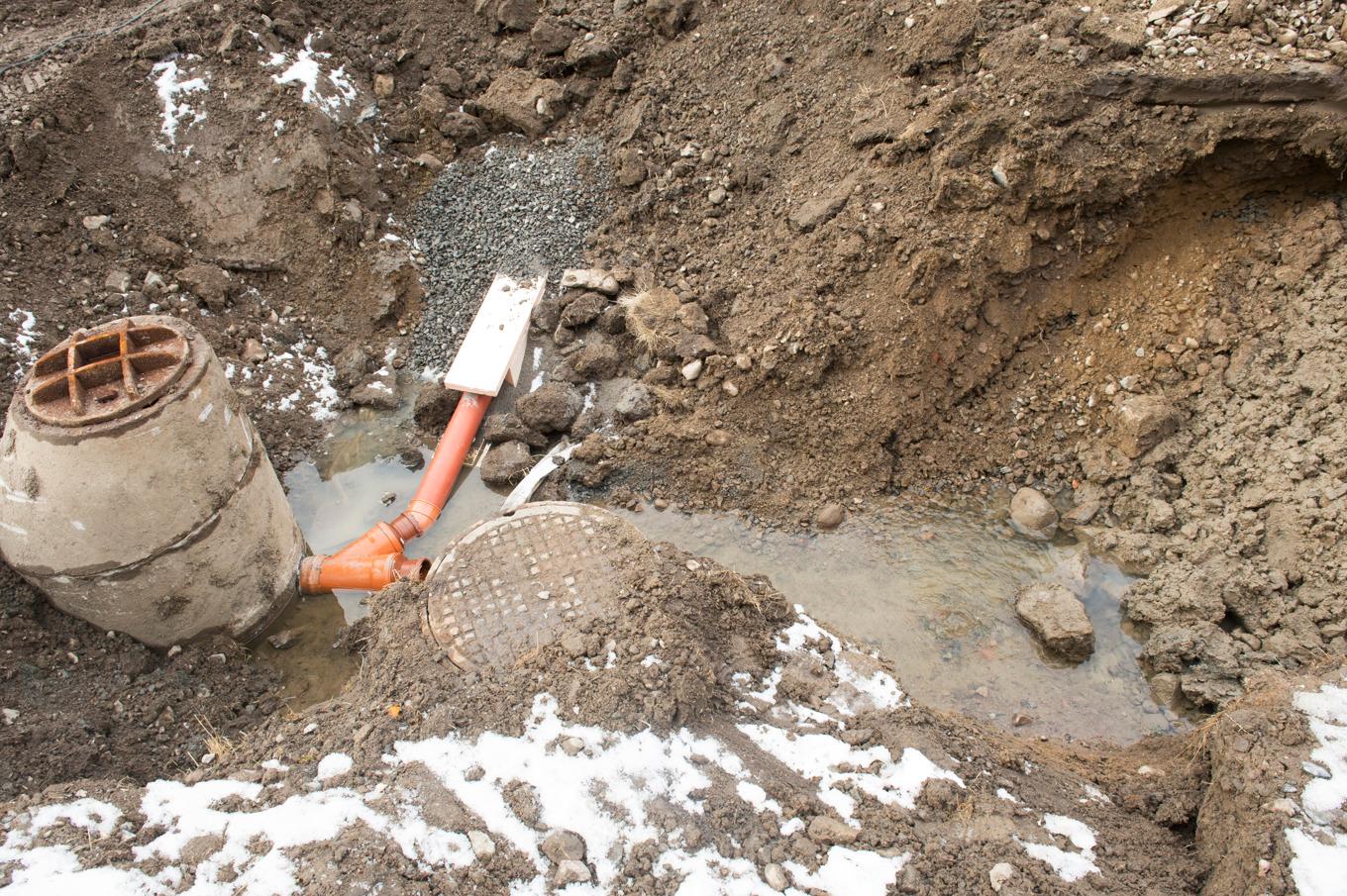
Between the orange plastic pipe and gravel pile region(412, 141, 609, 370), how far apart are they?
0.80 metres

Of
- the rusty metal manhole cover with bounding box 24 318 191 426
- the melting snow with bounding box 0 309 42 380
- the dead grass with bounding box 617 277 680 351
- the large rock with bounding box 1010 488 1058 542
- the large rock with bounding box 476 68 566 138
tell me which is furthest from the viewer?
the large rock with bounding box 476 68 566 138

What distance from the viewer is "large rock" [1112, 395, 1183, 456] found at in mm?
4480

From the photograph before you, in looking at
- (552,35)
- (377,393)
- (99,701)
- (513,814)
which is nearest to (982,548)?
(513,814)

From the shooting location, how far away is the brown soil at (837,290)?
3644 millimetres

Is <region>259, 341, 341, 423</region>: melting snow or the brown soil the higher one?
the brown soil

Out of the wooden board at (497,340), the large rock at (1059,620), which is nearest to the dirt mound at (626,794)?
the large rock at (1059,620)

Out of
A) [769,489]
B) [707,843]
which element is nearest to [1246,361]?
[769,489]

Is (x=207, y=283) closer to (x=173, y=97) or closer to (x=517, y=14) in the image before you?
(x=173, y=97)

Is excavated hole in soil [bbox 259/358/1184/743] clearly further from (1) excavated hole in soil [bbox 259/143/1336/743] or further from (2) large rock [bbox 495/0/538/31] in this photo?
(2) large rock [bbox 495/0/538/31]

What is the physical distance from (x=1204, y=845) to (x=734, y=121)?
4.79 m

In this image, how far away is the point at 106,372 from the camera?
3490mm

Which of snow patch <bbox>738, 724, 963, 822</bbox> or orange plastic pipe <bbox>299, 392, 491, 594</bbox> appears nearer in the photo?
snow patch <bbox>738, 724, 963, 822</bbox>

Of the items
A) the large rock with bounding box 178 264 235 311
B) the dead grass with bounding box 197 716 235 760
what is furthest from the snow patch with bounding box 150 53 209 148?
the dead grass with bounding box 197 716 235 760

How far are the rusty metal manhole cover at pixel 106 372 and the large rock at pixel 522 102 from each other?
11.6 ft
